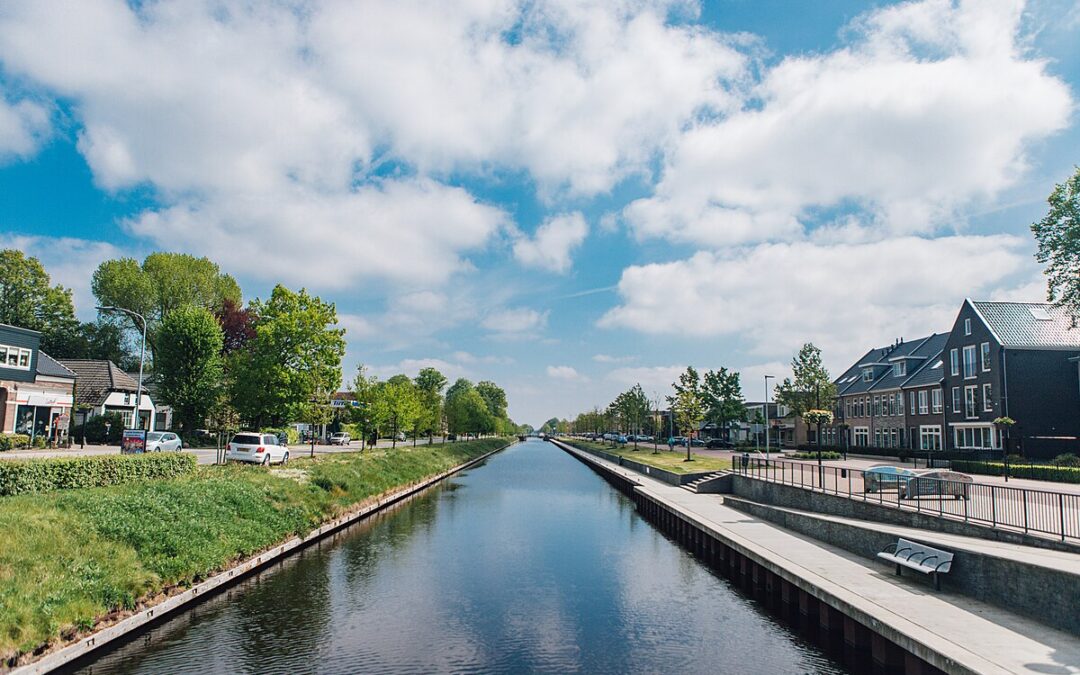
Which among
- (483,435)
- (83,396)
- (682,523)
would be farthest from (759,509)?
(483,435)

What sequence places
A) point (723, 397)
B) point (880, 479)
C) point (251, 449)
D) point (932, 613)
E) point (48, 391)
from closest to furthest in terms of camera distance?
point (932, 613) → point (880, 479) → point (251, 449) → point (48, 391) → point (723, 397)

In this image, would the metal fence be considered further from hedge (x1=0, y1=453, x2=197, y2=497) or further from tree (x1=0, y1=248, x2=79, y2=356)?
tree (x1=0, y1=248, x2=79, y2=356)

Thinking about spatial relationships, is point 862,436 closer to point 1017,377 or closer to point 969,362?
point 969,362

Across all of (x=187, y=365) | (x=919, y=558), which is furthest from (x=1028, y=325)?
(x=187, y=365)

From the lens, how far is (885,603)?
14008mm

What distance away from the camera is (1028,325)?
52250 mm

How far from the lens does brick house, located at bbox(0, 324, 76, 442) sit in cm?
4853

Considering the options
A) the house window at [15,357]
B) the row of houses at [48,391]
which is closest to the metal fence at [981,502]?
the row of houses at [48,391]

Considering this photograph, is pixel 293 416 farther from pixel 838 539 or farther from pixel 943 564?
pixel 943 564

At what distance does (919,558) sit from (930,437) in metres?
52.7

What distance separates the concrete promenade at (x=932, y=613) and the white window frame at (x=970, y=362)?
40.9 metres

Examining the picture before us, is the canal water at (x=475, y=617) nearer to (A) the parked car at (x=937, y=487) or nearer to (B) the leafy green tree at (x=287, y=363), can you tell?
(A) the parked car at (x=937, y=487)

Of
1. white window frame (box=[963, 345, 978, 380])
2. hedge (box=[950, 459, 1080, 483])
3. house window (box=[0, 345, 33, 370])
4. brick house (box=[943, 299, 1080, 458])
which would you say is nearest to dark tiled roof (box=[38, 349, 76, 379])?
house window (box=[0, 345, 33, 370])

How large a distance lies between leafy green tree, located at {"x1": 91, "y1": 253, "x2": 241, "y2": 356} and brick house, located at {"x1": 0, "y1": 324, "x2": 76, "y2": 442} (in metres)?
18.3
